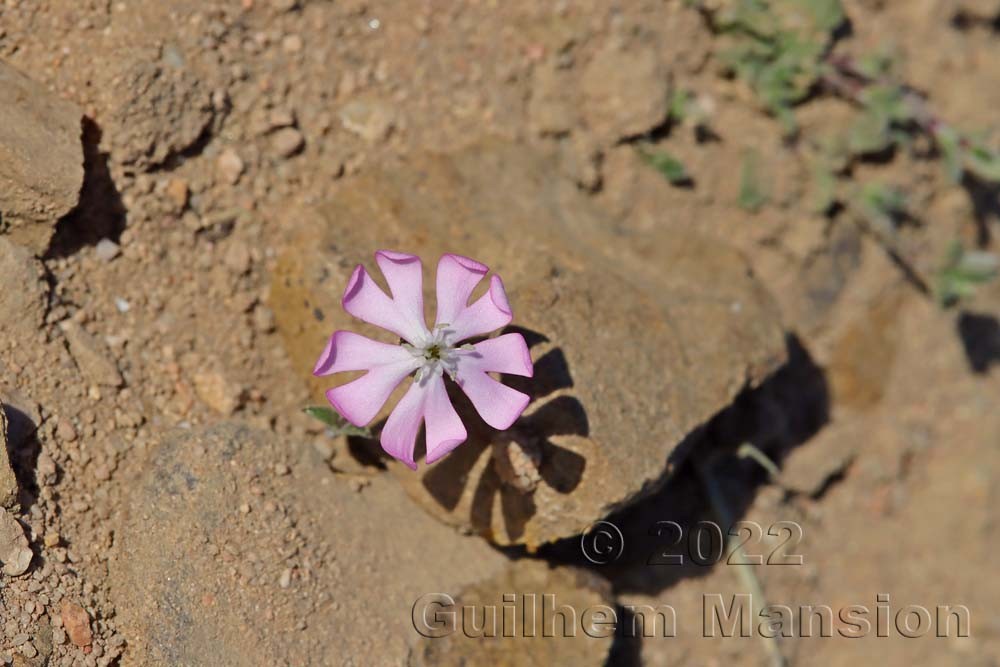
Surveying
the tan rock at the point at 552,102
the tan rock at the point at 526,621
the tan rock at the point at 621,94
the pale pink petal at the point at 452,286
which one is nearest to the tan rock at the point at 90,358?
the pale pink petal at the point at 452,286

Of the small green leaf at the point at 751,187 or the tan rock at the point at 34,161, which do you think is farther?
the small green leaf at the point at 751,187

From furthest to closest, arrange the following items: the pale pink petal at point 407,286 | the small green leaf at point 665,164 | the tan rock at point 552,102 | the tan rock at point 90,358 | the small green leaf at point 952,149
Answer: the small green leaf at point 952,149, the small green leaf at point 665,164, the tan rock at point 552,102, the tan rock at point 90,358, the pale pink petal at point 407,286

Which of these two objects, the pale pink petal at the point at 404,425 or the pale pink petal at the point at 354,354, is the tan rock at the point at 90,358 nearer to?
the pale pink petal at the point at 354,354

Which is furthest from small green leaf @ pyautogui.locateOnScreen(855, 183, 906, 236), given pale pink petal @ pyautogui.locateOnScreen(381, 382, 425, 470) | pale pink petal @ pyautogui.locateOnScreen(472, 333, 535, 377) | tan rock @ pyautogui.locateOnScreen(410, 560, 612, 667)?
pale pink petal @ pyautogui.locateOnScreen(381, 382, 425, 470)

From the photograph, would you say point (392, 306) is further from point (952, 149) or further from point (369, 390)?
point (952, 149)

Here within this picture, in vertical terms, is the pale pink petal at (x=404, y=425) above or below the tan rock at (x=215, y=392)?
above

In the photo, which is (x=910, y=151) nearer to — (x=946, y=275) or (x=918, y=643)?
(x=946, y=275)

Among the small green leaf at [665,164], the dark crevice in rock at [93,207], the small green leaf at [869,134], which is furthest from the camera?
the small green leaf at [869,134]
